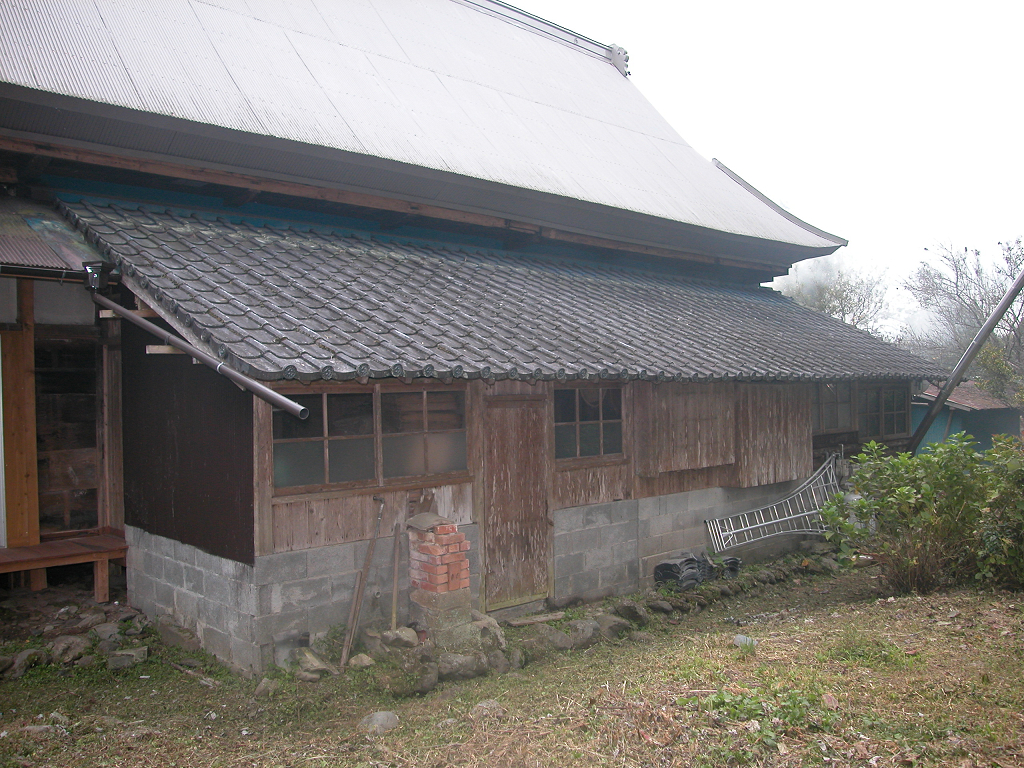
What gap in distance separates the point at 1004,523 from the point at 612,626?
3.87 meters

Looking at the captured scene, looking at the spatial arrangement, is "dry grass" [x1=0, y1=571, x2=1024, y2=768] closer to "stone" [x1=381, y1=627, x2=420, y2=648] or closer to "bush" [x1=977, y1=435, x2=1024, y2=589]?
"stone" [x1=381, y1=627, x2=420, y2=648]

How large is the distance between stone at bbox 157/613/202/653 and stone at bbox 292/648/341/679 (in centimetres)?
99

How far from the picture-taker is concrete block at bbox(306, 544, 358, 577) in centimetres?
598

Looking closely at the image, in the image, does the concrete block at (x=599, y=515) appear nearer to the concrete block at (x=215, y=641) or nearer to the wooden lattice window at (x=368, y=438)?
the wooden lattice window at (x=368, y=438)

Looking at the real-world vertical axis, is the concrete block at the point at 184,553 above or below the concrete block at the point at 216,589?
above

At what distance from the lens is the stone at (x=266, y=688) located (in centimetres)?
540

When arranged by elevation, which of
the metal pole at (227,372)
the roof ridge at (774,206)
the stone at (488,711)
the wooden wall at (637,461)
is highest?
the roof ridge at (774,206)

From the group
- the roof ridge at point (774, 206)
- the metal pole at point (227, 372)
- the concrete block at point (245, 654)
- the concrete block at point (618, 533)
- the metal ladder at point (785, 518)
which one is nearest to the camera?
the metal pole at point (227, 372)

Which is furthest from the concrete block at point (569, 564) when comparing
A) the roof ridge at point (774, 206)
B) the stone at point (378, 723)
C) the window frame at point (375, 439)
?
the roof ridge at point (774, 206)

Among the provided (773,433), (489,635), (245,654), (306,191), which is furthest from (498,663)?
(773,433)

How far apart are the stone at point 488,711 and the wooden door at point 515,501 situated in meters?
2.06

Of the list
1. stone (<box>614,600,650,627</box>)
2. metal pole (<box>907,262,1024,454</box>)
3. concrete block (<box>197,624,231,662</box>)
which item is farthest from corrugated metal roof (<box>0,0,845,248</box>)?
stone (<box>614,600,650,627</box>)

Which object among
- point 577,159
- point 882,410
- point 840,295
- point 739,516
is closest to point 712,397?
point 739,516

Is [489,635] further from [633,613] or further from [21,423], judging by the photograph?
[21,423]
